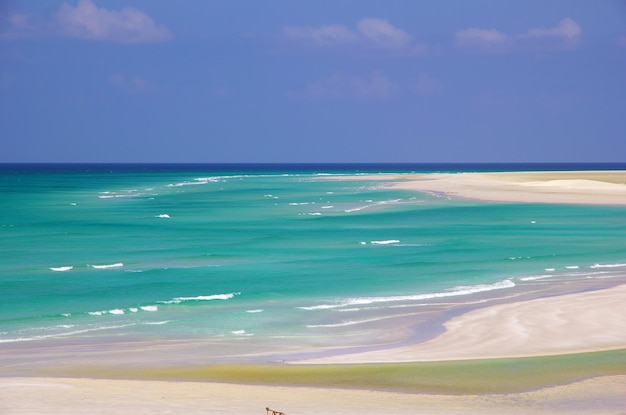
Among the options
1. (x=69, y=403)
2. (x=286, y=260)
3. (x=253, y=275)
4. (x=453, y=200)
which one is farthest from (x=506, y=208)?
(x=69, y=403)

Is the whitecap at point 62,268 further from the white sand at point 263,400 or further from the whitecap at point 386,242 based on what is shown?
the white sand at point 263,400

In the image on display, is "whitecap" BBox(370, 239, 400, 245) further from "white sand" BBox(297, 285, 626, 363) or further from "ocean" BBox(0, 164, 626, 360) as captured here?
"white sand" BBox(297, 285, 626, 363)

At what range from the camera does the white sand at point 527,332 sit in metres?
13.5

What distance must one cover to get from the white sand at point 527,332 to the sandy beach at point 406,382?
19 millimetres

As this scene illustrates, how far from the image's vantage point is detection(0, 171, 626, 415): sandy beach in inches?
408

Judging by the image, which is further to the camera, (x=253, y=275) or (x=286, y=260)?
(x=286, y=260)

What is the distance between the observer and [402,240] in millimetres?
32750

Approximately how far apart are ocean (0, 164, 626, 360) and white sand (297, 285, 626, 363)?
68 cm

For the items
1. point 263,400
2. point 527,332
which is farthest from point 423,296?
point 263,400

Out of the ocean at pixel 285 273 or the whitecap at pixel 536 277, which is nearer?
the ocean at pixel 285 273

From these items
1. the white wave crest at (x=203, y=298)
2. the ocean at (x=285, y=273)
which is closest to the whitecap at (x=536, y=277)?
the ocean at (x=285, y=273)

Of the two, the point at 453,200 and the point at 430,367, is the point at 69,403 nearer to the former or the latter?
the point at 430,367

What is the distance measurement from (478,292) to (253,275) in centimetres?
671

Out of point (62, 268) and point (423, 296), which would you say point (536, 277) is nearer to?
point (423, 296)
